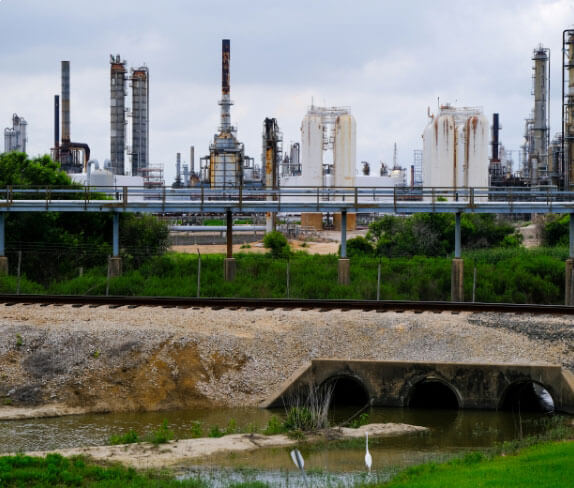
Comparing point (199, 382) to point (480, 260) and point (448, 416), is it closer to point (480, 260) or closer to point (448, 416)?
point (448, 416)

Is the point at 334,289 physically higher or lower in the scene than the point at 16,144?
lower

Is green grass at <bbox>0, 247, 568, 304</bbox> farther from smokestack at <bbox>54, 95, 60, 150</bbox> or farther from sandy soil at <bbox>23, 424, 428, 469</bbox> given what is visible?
smokestack at <bbox>54, 95, 60, 150</bbox>

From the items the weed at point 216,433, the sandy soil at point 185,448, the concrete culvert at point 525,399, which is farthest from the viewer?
the concrete culvert at point 525,399

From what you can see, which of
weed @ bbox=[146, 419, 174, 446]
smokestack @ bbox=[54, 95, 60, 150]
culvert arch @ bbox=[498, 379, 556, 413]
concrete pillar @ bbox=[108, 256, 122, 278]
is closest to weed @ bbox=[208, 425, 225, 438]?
weed @ bbox=[146, 419, 174, 446]

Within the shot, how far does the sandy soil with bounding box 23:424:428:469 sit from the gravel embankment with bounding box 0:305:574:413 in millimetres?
3471

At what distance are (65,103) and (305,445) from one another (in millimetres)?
85150

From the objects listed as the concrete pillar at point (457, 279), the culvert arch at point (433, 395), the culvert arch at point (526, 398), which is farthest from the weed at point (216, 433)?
the concrete pillar at point (457, 279)

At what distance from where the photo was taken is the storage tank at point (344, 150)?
83250 millimetres

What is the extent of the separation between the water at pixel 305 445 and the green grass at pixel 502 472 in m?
0.91

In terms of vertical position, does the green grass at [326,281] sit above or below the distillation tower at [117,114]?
below

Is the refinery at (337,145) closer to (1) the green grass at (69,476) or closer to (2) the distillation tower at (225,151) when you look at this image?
(2) the distillation tower at (225,151)

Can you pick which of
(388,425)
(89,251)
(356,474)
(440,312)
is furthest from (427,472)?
(89,251)

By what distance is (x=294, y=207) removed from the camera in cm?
3506

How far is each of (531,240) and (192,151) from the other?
6262cm
